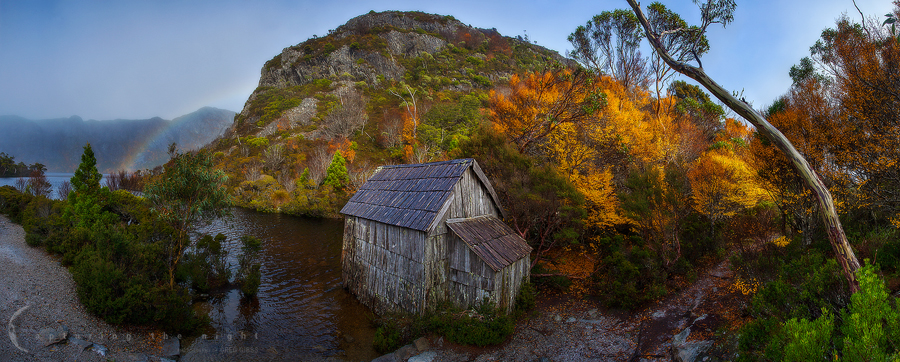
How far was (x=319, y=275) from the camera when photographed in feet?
55.3

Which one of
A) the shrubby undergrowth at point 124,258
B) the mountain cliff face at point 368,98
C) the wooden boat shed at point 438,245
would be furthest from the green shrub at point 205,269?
the mountain cliff face at point 368,98

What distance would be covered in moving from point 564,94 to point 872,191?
46.7 ft

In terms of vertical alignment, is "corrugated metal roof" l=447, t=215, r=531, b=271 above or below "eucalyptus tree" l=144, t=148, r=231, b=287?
below

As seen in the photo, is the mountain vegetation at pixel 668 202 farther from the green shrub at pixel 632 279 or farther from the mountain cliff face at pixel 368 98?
the mountain cliff face at pixel 368 98

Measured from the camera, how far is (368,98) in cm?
6938

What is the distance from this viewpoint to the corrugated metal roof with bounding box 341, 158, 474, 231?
1002 centimetres

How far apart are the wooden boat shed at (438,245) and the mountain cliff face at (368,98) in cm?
1358

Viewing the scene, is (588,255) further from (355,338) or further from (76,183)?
(76,183)

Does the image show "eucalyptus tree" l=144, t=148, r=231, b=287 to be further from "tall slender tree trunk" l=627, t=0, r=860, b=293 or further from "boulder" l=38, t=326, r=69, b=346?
"tall slender tree trunk" l=627, t=0, r=860, b=293

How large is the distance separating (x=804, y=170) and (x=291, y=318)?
14.4 m

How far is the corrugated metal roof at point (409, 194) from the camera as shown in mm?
10025

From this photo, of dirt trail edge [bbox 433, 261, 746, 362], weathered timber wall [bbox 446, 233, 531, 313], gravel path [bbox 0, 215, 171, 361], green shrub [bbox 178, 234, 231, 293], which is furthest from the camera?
green shrub [bbox 178, 234, 231, 293]

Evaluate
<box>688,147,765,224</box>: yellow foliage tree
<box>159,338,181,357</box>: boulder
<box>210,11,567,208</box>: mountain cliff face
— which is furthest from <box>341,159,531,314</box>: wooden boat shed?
<box>210,11,567,208</box>: mountain cliff face

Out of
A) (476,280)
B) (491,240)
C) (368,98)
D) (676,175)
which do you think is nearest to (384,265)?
(476,280)
